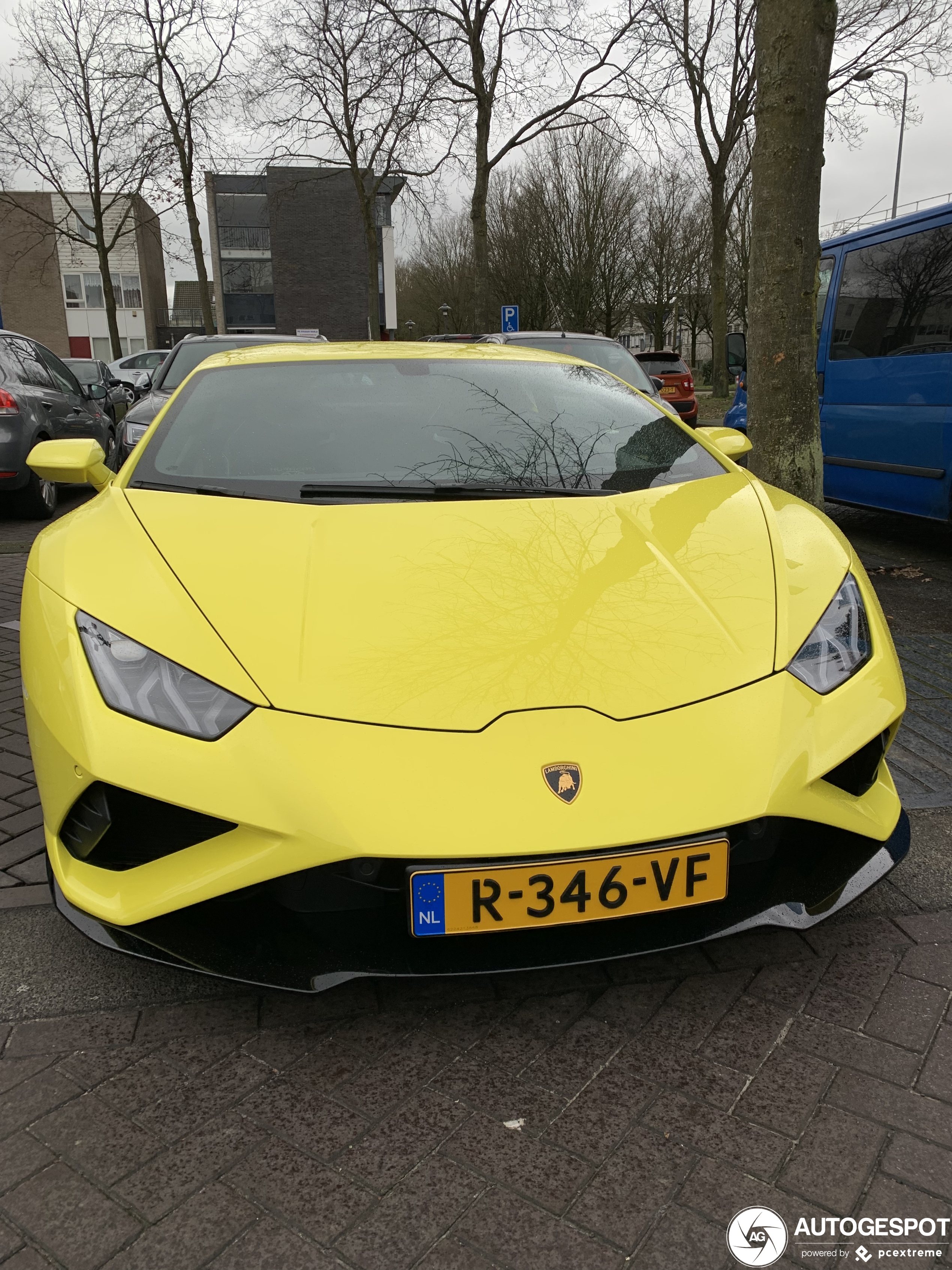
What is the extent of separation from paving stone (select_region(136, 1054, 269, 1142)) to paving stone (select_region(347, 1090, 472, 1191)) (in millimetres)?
258

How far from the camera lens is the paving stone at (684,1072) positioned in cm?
172

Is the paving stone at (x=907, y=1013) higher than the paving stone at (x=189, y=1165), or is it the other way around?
the paving stone at (x=189, y=1165)

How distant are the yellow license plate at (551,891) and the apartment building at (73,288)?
53871 millimetres

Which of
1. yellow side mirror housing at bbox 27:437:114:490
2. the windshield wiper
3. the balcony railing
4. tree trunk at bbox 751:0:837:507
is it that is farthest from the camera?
the balcony railing

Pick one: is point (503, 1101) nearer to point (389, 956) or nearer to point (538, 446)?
point (389, 956)

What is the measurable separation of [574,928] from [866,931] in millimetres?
932

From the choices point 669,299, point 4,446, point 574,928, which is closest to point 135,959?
point 574,928

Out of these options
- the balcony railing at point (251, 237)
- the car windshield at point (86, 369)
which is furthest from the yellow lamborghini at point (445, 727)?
the balcony railing at point (251, 237)

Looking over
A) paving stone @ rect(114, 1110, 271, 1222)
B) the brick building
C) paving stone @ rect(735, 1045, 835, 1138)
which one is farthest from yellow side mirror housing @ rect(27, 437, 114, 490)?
the brick building

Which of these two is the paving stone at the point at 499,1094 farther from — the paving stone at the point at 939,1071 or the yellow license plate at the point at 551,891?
the paving stone at the point at 939,1071

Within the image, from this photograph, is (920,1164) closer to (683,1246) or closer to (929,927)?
(683,1246)

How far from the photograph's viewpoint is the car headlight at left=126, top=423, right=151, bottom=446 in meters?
7.59

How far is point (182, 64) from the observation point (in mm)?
20953

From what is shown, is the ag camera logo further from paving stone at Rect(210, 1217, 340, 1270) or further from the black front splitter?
paving stone at Rect(210, 1217, 340, 1270)
